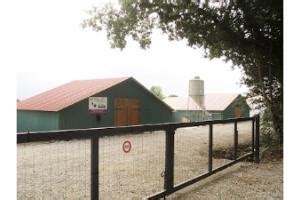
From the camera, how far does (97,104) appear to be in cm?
1655

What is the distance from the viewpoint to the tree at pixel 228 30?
865 cm

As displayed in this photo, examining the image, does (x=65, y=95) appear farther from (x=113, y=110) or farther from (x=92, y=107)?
(x=113, y=110)

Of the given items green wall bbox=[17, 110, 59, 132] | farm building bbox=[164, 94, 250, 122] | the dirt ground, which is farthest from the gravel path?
farm building bbox=[164, 94, 250, 122]

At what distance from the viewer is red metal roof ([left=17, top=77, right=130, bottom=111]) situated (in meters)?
15.8

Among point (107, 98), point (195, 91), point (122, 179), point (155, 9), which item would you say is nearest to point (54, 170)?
point (122, 179)

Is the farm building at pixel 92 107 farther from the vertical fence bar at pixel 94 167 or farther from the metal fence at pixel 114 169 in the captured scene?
the vertical fence bar at pixel 94 167

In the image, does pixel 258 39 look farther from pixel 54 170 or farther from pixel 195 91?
pixel 195 91

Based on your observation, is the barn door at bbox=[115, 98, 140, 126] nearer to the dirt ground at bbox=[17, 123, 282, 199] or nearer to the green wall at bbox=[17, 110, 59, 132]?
the green wall at bbox=[17, 110, 59, 132]

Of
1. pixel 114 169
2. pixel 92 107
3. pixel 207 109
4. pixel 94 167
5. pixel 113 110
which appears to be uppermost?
pixel 92 107

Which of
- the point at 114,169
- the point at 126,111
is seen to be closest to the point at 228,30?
the point at 114,169

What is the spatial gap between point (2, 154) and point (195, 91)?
3333 centimetres

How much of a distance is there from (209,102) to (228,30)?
2481 cm

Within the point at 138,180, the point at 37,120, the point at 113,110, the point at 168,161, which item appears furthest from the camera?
the point at 113,110

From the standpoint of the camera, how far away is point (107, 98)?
17.0m
